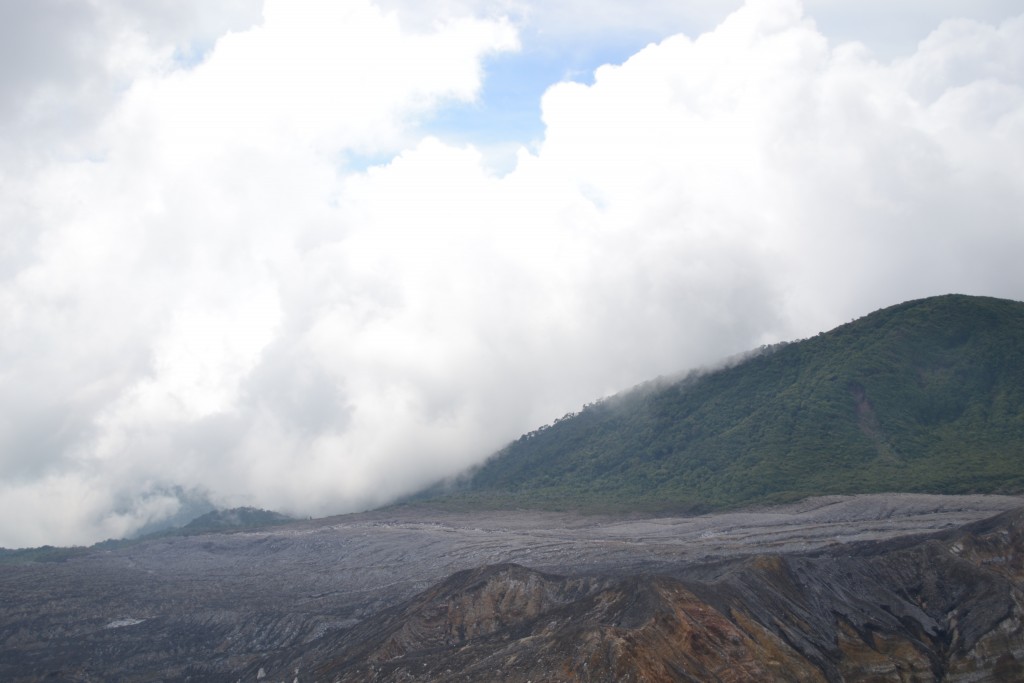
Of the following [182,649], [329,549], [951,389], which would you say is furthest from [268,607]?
[951,389]

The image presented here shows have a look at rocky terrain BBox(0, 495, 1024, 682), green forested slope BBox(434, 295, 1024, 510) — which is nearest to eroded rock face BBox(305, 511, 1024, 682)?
rocky terrain BBox(0, 495, 1024, 682)

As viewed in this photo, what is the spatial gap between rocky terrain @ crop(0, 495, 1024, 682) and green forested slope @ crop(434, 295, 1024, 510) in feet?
42.3

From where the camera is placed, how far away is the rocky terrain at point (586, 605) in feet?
206

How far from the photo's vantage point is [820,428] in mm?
140250

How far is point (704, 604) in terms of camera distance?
64875mm

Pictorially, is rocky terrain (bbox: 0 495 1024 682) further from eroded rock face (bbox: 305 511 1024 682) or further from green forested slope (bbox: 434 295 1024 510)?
green forested slope (bbox: 434 295 1024 510)

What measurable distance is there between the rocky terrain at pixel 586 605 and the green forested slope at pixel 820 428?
12901mm

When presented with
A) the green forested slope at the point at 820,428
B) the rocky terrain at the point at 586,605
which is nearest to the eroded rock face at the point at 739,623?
the rocky terrain at the point at 586,605

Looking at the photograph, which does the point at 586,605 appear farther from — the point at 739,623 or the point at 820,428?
the point at 820,428

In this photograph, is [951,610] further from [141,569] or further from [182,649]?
[141,569]

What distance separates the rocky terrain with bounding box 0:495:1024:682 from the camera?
62750 mm

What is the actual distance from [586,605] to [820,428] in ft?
263

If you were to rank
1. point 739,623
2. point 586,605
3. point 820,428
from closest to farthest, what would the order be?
point 739,623 < point 586,605 < point 820,428

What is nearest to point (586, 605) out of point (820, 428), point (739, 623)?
point (739, 623)
